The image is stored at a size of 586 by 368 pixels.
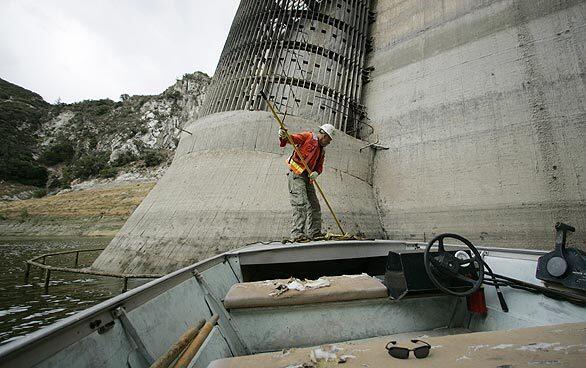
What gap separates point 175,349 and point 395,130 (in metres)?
11.4

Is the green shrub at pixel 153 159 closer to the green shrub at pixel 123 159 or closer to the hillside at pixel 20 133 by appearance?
the green shrub at pixel 123 159

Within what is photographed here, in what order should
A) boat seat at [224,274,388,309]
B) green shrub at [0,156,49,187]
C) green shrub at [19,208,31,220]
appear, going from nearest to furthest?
boat seat at [224,274,388,309] < green shrub at [19,208,31,220] < green shrub at [0,156,49,187]

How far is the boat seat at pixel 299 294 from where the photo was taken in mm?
2527

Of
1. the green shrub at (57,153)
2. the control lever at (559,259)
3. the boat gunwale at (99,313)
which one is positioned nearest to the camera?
the boat gunwale at (99,313)

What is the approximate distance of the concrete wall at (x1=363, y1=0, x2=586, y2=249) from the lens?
26.1ft

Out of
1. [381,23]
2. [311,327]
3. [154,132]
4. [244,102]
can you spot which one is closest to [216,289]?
[311,327]

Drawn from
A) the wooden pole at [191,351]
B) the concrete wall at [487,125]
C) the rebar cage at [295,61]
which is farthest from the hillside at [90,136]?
the wooden pole at [191,351]

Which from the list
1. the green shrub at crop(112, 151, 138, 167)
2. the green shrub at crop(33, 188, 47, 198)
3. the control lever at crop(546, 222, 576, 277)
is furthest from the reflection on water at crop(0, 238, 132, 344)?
the green shrub at crop(33, 188, 47, 198)

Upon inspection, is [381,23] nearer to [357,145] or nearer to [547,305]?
[357,145]

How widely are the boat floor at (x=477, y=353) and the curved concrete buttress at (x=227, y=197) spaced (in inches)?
258

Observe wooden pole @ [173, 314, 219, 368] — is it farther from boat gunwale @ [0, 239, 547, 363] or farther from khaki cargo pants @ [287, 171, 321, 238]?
khaki cargo pants @ [287, 171, 321, 238]

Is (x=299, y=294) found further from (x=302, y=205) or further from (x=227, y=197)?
(x=227, y=197)

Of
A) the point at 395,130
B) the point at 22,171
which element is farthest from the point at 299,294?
the point at 22,171

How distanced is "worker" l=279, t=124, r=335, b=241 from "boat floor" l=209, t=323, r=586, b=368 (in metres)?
4.02
